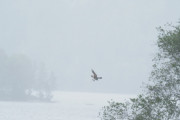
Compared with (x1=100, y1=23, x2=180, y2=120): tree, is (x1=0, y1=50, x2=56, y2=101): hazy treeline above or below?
above

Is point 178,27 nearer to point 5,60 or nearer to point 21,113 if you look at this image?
point 21,113

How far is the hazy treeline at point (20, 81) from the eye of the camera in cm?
16488

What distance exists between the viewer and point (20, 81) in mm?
169375

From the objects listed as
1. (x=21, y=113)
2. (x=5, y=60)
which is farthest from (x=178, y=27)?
(x=5, y=60)

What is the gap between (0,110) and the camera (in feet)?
430

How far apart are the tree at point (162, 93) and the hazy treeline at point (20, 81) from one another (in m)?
143

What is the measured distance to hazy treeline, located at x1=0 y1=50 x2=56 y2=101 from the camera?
165 metres

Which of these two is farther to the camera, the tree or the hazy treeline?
the hazy treeline

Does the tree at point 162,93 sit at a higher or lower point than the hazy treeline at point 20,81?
lower

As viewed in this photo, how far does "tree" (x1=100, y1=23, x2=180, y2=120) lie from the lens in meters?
21.9

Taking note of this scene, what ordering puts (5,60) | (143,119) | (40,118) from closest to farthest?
(143,119), (40,118), (5,60)

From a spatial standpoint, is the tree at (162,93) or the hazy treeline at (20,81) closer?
the tree at (162,93)

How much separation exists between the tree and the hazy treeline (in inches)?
5610

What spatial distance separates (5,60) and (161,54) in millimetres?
151426
